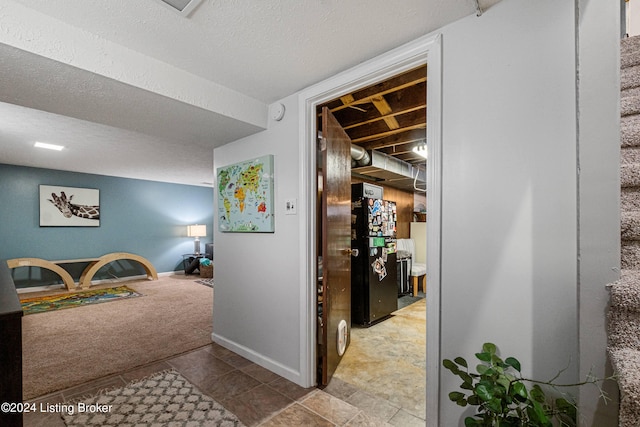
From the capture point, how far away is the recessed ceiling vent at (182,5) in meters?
1.31

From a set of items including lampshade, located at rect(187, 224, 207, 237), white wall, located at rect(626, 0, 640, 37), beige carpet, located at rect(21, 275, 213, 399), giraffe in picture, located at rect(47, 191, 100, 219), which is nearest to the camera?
white wall, located at rect(626, 0, 640, 37)

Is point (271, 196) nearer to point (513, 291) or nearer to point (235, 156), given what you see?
point (235, 156)

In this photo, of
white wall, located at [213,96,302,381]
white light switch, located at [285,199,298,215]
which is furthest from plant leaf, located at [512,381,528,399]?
white light switch, located at [285,199,298,215]

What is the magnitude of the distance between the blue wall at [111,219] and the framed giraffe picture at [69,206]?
94mm

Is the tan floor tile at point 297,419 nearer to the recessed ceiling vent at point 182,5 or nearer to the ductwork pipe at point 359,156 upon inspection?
the recessed ceiling vent at point 182,5

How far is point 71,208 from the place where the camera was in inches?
227

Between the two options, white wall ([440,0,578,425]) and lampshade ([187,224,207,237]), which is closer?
white wall ([440,0,578,425])

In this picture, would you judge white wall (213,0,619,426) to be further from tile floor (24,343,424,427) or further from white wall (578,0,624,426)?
tile floor (24,343,424,427)

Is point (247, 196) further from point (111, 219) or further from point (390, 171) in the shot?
point (111, 219)

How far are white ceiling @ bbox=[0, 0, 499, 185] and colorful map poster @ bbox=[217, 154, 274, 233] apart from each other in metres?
0.35

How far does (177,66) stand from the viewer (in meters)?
1.88

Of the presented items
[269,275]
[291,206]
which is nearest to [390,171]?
[291,206]

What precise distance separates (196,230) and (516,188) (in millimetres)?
7257

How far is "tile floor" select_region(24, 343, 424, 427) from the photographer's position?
1.80m
